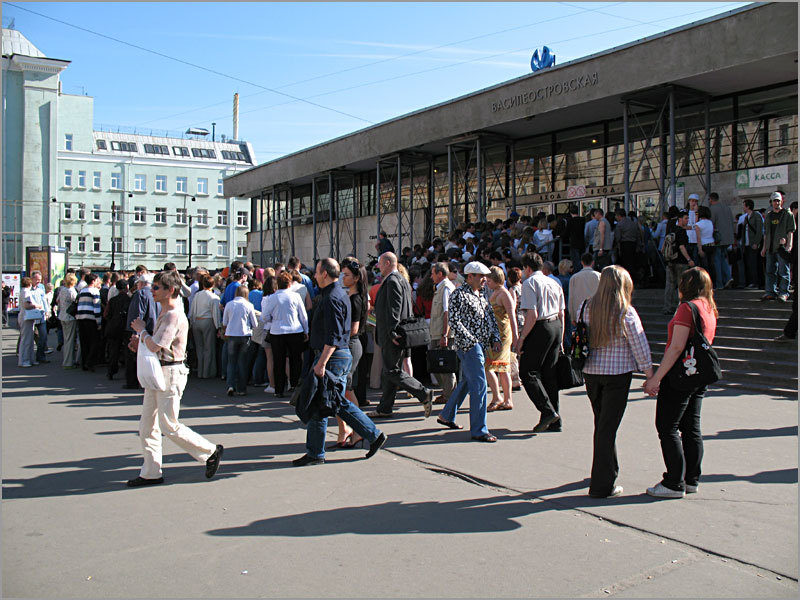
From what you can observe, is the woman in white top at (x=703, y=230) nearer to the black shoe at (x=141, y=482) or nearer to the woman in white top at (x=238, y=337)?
the woman in white top at (x=238, y=337)

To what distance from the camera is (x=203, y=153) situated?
7550 centimetres

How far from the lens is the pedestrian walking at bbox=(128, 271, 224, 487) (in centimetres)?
584

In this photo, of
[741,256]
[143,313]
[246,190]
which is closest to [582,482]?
[143,313]

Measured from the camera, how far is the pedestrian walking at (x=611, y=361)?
5.33 metres

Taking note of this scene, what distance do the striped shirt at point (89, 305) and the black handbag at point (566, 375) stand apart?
10.2 m

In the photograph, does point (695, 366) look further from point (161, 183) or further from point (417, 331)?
point (161, 183)

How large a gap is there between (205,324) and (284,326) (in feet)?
8.91

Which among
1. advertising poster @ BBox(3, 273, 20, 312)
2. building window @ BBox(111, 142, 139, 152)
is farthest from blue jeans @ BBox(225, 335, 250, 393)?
building window @ BBox(111, 142, 139, 152)

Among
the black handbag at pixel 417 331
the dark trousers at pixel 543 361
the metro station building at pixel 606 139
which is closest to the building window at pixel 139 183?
the metro station building at pixel 606 139

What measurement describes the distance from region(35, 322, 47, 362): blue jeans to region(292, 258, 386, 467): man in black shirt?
36.7 ft

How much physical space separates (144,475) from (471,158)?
18190mm

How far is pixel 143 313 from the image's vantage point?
10148 millimetres

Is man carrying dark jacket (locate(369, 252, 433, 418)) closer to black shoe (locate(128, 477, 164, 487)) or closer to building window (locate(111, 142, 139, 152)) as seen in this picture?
black shoe (locate(128, 477, 164, 487))

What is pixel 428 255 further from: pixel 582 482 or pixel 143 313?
pixel 582 482
